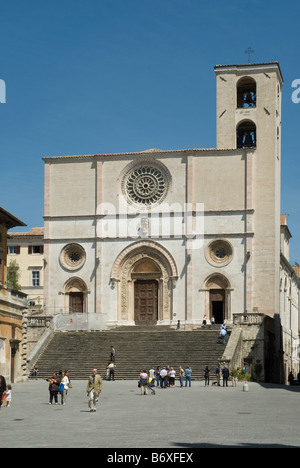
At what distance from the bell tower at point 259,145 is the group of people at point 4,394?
2795 centimetres

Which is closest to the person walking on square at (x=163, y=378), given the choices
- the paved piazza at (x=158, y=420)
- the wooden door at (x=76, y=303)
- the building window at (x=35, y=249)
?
the paved piazza at (x=158, y=420)

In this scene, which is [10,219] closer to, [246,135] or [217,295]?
[217,295]

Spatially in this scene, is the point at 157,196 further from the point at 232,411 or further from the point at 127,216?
the point at 232,411

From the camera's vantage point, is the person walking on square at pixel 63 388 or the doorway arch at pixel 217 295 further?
the doorway arch at pixel 217 295

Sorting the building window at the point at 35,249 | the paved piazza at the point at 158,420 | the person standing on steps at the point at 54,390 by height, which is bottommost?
the paved piazza at the point at 158,420

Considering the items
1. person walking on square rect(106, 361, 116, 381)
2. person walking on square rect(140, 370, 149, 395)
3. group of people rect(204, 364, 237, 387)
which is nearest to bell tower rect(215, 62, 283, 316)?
group of people rect(204, 364, 237, 387)

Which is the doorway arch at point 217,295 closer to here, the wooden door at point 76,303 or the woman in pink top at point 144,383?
the wooden door at point 76,303

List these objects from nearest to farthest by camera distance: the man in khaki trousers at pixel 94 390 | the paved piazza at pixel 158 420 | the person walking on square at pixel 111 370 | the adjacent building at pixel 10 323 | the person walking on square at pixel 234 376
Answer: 1. the paved piazza at pixel 158 420
2. the man in khaki trousers at pixel 94 390
3. the person walking on square at pixel 234 376
4. the adjacent building at pixel 10 323
5. the person walking on square at pixel 111 370

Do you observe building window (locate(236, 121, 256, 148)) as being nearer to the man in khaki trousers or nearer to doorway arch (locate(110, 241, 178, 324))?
doorway arch (locate(110, 241, 178, 324))

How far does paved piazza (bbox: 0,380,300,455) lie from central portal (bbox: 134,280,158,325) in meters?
19.1

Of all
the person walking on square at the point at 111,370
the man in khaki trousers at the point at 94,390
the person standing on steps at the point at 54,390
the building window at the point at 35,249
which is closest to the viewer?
the man in khaki trousers at the point at 94,390

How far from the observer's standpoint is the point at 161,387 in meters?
40.7

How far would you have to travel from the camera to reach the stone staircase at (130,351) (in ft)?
154
